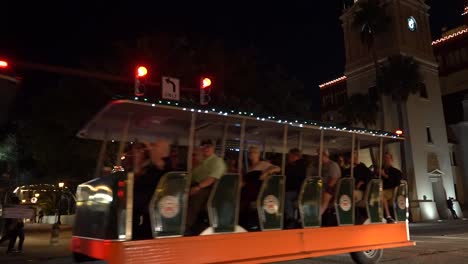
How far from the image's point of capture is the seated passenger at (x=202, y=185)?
6.50m

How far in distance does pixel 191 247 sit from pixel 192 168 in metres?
1.34

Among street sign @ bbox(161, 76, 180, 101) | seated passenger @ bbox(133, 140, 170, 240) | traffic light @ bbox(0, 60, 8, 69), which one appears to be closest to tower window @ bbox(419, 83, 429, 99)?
street sign @ bbox(161, 76, 180, 101)

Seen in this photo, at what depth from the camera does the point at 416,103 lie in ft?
115

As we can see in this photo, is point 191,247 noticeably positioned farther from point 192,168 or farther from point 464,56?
point 464,56

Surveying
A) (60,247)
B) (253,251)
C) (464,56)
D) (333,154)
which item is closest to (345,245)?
(253,251)

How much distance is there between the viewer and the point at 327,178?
8281 millimetres

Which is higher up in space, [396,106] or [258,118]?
[396,106]

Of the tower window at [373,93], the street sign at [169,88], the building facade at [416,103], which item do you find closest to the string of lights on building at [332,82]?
the building facade at [416,103]

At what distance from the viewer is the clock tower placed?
34.0 m

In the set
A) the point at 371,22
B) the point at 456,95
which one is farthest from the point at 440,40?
the point at 371,22

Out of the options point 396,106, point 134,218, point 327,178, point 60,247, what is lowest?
point 60,247

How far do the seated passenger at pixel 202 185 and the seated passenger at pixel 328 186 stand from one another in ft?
7.57

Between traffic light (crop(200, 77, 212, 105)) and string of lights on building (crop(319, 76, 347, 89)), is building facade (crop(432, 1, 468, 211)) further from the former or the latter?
traffic light (crop(200, 77, 212, 105))

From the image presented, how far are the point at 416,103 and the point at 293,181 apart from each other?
30514 mm
